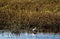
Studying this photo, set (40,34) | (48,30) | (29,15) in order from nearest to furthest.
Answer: (40,34)
(48,30)
(29,15)

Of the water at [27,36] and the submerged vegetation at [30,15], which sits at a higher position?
the submerged vegetation at [30,15]

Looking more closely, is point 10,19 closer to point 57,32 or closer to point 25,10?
point 25,10

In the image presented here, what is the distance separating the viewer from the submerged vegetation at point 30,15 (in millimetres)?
22308

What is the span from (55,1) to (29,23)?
760 cm

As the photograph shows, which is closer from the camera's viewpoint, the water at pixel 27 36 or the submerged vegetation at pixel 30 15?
the water at pixel 27 36

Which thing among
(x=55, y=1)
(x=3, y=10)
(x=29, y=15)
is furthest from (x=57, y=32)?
(x=55, y=1)

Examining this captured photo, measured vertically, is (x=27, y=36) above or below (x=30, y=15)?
below

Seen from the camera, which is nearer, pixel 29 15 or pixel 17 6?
pixel 29 15

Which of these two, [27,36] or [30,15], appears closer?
[27,36]

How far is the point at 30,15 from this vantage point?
24750 millimetres

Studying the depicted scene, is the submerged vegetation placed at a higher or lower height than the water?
higher

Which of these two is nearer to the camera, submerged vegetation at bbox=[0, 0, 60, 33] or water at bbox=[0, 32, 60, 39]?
water at bbox=[0, 32, 60, 39]

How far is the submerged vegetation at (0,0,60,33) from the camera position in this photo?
2231 centimetres

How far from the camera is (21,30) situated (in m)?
22.0
